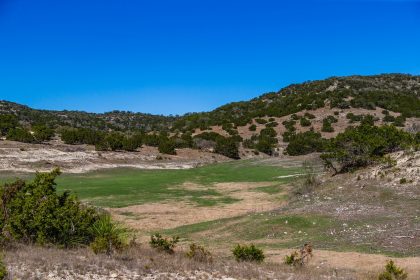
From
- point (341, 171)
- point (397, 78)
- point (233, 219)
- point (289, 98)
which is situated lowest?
point (233, 219)

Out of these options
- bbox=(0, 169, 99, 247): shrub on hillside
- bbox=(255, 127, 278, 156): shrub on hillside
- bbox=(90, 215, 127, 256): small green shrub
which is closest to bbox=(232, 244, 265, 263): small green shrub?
bbox=(90, 215, 127, 256): small green shrub

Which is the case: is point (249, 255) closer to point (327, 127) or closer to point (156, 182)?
point (156, 182)

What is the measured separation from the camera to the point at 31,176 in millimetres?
40094

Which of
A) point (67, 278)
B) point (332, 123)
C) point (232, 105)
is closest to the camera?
point (67, 278)

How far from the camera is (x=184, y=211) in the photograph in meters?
27.2

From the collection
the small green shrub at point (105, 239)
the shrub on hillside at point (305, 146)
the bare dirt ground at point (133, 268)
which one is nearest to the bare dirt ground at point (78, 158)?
the shrub on hillside at point (305, 146)

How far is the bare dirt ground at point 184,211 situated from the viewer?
24328 mm

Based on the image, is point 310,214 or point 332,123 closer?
point 310,214

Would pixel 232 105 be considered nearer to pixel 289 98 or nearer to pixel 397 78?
pixel 289 98

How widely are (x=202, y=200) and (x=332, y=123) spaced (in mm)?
48707

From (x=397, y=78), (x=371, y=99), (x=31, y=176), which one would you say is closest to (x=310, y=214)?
(x=31, y=176)

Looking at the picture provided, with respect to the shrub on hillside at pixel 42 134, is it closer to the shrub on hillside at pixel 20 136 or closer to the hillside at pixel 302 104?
the shrub on hillside at pixel 20 136

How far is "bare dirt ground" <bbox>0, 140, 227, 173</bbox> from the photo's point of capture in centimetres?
4497

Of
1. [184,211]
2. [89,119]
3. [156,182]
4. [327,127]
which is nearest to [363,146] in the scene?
[184,211]
